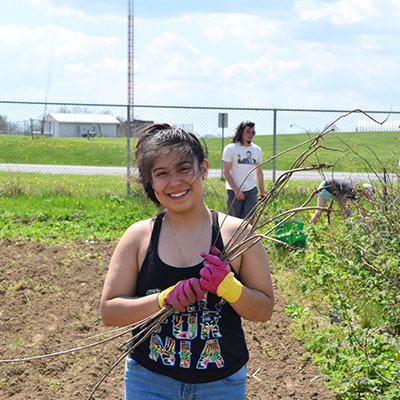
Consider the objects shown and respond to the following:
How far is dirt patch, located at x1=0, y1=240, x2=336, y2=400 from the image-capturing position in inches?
137

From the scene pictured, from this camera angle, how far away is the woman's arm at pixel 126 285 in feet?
6.36

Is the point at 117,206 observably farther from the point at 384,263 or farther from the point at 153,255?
the point at 153,255

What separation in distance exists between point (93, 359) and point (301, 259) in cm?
265

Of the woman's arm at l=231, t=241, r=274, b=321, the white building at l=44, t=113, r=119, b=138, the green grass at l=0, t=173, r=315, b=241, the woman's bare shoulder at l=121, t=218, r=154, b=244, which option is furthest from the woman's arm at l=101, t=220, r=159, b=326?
the white building at l=44, t=113, r=119, b=138

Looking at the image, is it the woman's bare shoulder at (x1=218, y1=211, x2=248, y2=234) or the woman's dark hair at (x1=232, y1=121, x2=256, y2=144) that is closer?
the woman's bare shoulder at (x1=218, y1=211, x2=248, y2=234)

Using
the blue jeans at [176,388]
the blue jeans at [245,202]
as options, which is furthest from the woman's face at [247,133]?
the blue jeans at [176,388]

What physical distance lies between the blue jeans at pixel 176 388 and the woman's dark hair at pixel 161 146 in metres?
0.72

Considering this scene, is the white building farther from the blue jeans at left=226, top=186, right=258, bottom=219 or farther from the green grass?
the blue jeans at left=226, top=186, right=258, bottom=219

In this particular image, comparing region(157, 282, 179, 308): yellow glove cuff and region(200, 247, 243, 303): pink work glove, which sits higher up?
region(200, 247, 243, 303): pink work glove

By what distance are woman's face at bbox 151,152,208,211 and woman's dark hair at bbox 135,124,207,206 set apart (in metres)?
0.02

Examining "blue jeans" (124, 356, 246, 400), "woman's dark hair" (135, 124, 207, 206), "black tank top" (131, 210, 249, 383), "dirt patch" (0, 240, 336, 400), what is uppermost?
"woman's dark hair" (135, 124, 207, 206)

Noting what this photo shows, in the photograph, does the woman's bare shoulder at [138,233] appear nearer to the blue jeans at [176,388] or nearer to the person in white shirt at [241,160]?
the blue jeans at [176,388]

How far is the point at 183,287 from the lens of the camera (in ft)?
5.86

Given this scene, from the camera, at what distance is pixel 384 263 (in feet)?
13.1
